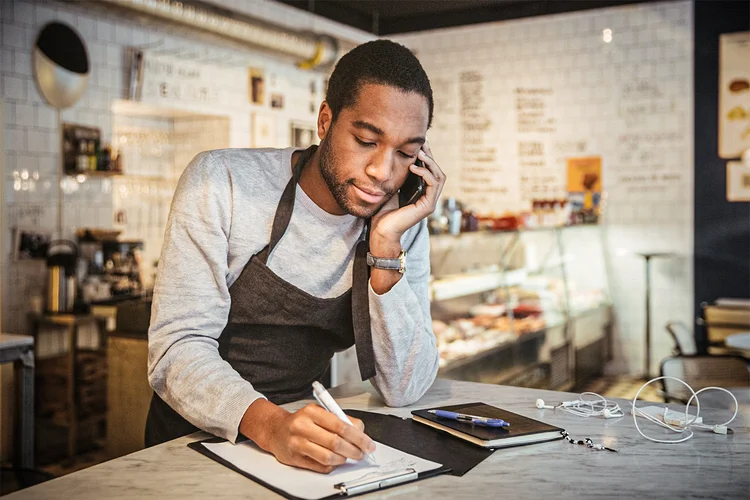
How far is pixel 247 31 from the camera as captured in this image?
5.65 metres

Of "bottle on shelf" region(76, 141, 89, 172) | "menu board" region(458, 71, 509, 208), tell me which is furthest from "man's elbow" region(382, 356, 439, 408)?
"menu board" region(458, 71, 509, 208)

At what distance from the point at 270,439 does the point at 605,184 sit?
6.51 m

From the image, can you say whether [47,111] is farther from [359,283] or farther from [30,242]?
[359,283]

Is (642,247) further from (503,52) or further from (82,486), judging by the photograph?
(82,486)

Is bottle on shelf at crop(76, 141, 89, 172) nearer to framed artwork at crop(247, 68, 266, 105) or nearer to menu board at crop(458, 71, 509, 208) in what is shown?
framed artwork at crop(247, 68, 266, 105)

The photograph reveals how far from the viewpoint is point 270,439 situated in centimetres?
128

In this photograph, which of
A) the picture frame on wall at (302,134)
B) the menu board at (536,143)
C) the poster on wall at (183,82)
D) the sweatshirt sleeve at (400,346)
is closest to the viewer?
the sweatshirt sleeve at (400,346)

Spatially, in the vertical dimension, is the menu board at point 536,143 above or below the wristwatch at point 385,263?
above

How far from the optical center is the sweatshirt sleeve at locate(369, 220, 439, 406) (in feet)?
5.38

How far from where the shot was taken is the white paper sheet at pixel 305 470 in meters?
1.13

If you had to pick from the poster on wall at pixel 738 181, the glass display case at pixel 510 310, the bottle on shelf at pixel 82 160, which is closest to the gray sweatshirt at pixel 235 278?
the glass display case at pixel 510 310

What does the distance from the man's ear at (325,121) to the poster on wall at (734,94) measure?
5932 millimetres

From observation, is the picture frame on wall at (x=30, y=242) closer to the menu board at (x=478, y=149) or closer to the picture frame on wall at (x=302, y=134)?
the picture frame on wall at (x=302, y=134)

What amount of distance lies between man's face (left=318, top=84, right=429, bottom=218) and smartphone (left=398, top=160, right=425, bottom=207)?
15cm
